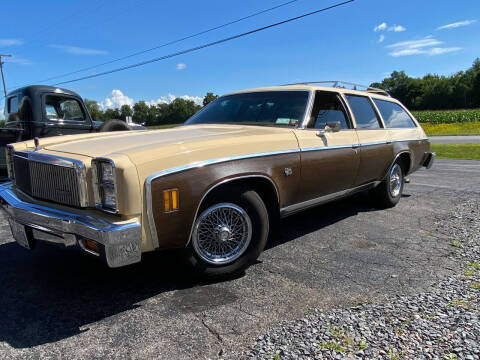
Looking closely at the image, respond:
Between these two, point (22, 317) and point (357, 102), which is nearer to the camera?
point (22, 317)

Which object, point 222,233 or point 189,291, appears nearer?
point 189,291

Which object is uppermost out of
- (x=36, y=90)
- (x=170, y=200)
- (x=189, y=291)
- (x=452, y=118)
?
(x=36, y=90)

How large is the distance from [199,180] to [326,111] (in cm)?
221

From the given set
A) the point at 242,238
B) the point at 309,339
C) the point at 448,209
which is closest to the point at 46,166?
the point at 242,238

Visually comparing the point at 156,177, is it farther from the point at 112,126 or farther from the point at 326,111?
the point at 112,126

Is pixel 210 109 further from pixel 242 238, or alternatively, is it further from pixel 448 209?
pixel 448 209

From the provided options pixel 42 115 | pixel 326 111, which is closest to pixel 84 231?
pixel 326 111

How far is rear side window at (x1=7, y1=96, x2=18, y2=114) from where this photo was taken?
7.32m

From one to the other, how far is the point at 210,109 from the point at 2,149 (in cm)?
426

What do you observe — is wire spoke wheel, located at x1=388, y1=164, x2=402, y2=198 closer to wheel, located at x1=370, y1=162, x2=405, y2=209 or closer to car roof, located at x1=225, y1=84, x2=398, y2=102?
wheel, located at x1=370, y1=162, x2=405, y2=209

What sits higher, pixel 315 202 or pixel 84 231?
pixel 84 231

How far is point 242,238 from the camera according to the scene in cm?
314

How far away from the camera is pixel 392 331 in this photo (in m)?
2.27

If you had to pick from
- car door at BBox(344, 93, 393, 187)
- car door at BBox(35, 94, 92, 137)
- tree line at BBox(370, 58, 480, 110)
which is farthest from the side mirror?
tree line at BBox(370, 58, 480, 110)
